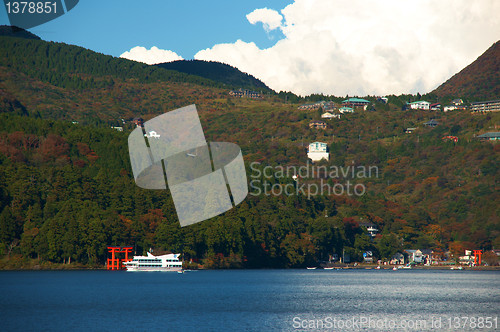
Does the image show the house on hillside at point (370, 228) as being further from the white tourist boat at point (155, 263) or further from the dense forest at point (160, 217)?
the white tourist boat at point (155, 263)

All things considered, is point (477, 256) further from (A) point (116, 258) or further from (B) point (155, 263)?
(A) point (116, 258)

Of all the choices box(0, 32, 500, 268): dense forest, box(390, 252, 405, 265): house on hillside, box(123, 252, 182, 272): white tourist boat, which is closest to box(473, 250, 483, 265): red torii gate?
box(0, 32, 500, 268): dense forest

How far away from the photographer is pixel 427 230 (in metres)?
170

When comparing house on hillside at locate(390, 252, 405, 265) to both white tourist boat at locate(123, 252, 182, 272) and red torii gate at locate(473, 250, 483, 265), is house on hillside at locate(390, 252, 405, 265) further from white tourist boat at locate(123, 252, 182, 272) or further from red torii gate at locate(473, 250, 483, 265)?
white tourist boat at locate(123, 252, 182, 272)

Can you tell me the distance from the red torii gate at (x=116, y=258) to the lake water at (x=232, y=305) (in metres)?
16.4

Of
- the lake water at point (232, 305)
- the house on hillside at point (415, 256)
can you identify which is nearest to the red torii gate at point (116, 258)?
the lake water at point (232, 305)

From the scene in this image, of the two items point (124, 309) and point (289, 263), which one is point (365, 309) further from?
point (289, 263)

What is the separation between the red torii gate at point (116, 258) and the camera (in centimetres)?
10728

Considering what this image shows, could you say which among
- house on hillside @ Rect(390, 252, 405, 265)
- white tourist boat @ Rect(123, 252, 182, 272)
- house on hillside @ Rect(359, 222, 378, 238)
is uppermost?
house on hillside @ Rect(359, 222, 378, 238)

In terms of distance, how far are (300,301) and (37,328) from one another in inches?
1131

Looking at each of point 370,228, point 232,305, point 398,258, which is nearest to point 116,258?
point 232,305

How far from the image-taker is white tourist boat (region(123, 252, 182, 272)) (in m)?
110

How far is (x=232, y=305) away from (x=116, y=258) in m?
55.3

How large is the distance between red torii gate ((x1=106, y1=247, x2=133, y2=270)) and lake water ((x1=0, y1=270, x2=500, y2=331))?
1644 centimetres
